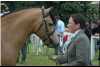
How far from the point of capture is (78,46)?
3689 millimetres

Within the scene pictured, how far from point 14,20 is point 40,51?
491cm

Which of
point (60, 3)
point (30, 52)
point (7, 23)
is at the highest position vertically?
point (60, 3)

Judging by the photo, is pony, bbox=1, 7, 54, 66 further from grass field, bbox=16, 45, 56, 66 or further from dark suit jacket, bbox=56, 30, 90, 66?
grass field, bbox=16, 45, 56, 66

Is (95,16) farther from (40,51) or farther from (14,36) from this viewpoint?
(14,36)

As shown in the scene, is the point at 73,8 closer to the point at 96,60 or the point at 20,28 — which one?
the point at 96,60

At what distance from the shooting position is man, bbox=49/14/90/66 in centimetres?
367

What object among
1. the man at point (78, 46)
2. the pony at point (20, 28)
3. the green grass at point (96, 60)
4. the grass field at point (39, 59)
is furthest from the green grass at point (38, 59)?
the man at point (78, 46)

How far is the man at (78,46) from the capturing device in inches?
145

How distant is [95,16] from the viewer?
8.80 meters

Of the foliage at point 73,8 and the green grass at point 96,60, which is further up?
the foliage at point 73,8

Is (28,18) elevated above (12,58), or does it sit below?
above

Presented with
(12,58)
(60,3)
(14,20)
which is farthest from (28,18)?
(60,3)

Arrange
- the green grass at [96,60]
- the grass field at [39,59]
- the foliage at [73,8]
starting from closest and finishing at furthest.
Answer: the green grass at [96,60], the grass field at [39,59], the foliage at [73,8]

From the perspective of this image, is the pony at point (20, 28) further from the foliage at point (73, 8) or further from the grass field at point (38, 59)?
the foliage at point (73, 8)
